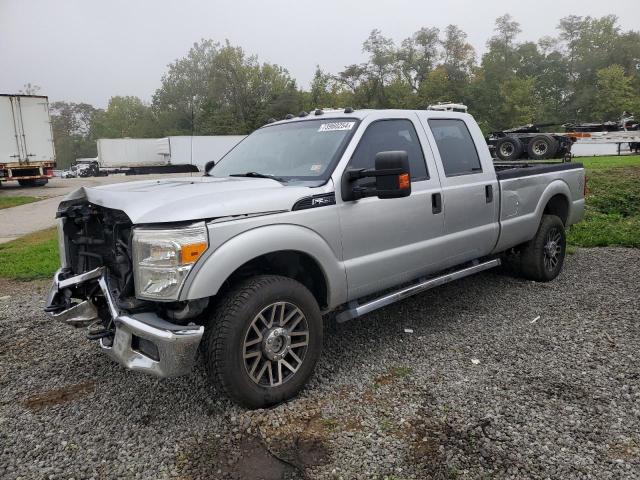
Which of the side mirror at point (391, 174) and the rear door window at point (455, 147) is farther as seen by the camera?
the rear door window at point (455, 147)

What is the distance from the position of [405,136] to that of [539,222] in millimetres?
2292

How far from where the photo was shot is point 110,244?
11.4 ft

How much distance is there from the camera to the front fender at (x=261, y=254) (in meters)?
2.91

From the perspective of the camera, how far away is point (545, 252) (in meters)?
5.93

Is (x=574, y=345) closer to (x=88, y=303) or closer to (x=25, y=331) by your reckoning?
(x=88, y=303)

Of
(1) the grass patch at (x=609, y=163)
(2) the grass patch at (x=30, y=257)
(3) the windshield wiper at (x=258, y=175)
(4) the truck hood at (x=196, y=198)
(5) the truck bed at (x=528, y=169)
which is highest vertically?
(3) the windshield wiper at (x=258, y=175)

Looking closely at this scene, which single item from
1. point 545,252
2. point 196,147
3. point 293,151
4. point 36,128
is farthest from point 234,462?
point 196,147

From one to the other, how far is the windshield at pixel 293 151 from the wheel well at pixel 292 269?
602 mm

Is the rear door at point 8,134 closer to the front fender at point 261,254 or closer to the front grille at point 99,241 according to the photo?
the front grille at point 99,241

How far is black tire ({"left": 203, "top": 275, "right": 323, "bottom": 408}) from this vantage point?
9.91 ft

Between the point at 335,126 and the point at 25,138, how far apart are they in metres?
20.3

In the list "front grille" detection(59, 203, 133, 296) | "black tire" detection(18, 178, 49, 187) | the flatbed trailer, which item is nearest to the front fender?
"front grille" detection(59, 203, 133, 296)

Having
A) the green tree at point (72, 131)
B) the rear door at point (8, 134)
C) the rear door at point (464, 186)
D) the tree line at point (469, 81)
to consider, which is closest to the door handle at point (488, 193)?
the rear door at point (464, 186)

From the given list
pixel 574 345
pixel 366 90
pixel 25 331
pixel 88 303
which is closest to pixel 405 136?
pixel 574 345
